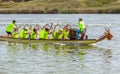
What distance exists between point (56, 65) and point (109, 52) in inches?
283

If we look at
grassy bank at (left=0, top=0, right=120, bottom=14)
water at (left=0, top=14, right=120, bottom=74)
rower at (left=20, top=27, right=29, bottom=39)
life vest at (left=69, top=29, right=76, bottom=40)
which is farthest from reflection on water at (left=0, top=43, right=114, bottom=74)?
grassy bank at (left=0, top=0, right=120, bottom=14)

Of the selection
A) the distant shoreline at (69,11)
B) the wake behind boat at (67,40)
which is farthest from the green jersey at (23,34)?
the distant shoreline at (69,11)

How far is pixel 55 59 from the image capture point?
2794cm

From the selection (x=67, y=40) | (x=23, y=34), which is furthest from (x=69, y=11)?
(x=67, y=40)

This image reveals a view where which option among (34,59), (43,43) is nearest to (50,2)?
(43,43)

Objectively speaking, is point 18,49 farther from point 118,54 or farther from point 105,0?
point 105,0

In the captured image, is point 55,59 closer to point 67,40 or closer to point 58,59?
point 58,59

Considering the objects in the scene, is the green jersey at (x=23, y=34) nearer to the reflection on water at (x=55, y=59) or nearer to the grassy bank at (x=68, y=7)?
the reflection on water at (x=55, y=59)

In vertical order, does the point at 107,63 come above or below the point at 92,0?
above

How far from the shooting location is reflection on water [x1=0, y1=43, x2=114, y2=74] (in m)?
23.9

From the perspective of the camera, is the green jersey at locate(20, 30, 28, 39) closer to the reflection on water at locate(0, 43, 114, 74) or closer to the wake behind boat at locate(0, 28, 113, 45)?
the wake behind boat at locate(0, 28, 113, 45)

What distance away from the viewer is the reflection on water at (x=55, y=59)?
23906 mm

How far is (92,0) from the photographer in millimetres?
121312

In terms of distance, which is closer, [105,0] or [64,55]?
[64,55]
